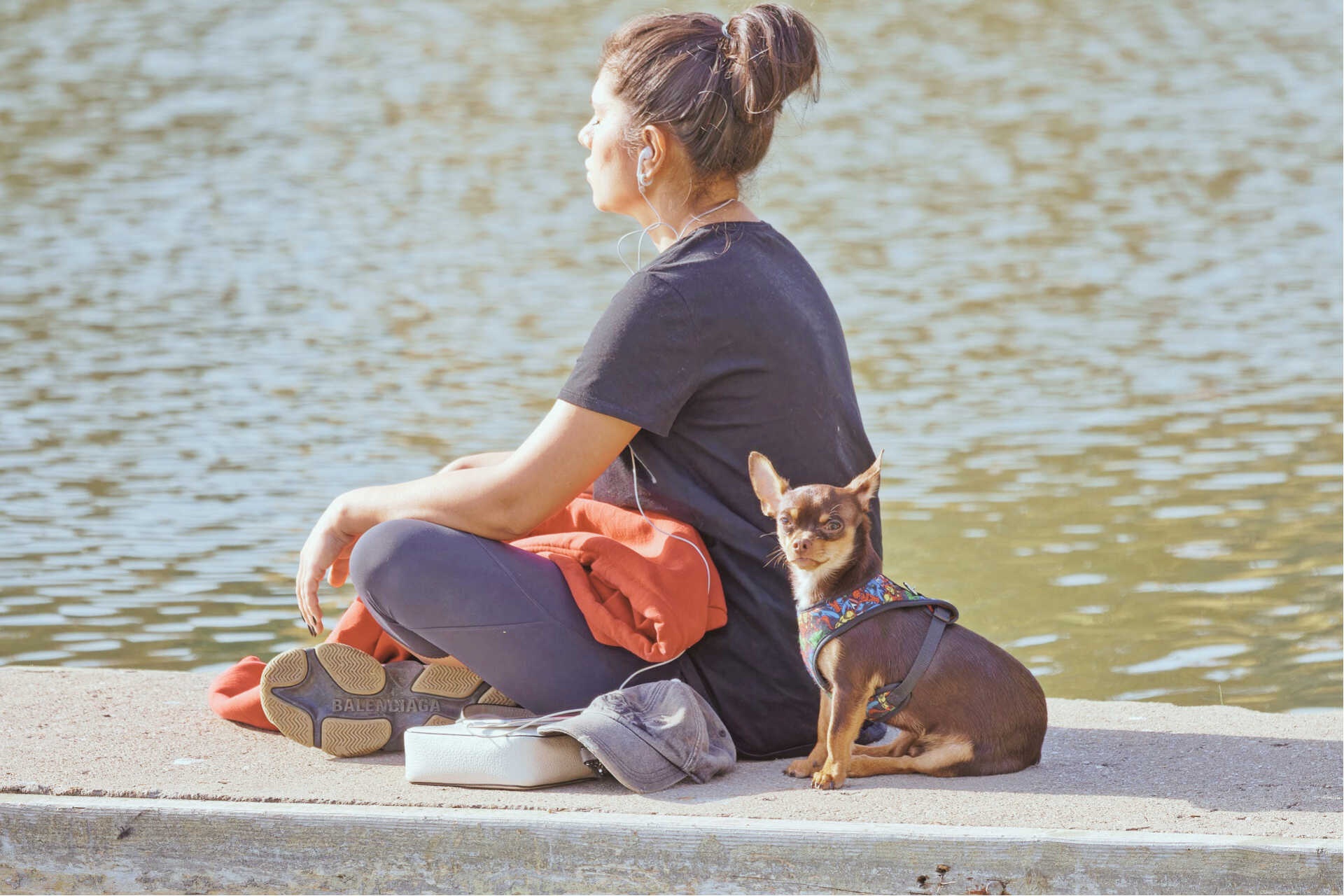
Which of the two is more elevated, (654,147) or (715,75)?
(715,75)

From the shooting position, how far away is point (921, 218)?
13.2m

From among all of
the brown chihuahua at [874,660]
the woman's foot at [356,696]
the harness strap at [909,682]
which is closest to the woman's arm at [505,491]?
the woman's foot at [356,696]

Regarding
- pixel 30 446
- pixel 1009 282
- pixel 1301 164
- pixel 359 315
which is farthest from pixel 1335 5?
pixel 30 446

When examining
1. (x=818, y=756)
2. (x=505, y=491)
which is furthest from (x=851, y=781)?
(x=505, y=491)

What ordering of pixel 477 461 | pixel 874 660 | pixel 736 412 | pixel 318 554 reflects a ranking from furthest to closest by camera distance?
pixel 477 461, pixel 318 554, pixel 736 412, pixel 874 660

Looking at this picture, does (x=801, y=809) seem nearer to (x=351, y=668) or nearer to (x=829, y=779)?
(x=829, y=779)

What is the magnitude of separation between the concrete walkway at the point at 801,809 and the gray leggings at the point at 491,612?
24 cm

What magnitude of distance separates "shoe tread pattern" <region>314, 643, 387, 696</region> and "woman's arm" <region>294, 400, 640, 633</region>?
79 mm

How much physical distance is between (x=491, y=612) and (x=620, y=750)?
38 centimetres

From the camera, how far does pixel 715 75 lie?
130 inches

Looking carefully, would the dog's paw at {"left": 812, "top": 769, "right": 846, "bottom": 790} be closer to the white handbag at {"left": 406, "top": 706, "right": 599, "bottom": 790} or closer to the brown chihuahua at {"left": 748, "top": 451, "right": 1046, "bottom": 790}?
the brown chihuahua at {"left": 748, "top": 451, "right": 1046, "bottom": 790}

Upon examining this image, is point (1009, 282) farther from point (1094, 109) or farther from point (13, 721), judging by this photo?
point (13, 721)

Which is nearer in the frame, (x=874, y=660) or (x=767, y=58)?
(x=874, y=660)

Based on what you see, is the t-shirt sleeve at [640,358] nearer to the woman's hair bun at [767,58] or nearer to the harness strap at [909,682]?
the woman's hair bun at [767,58]
